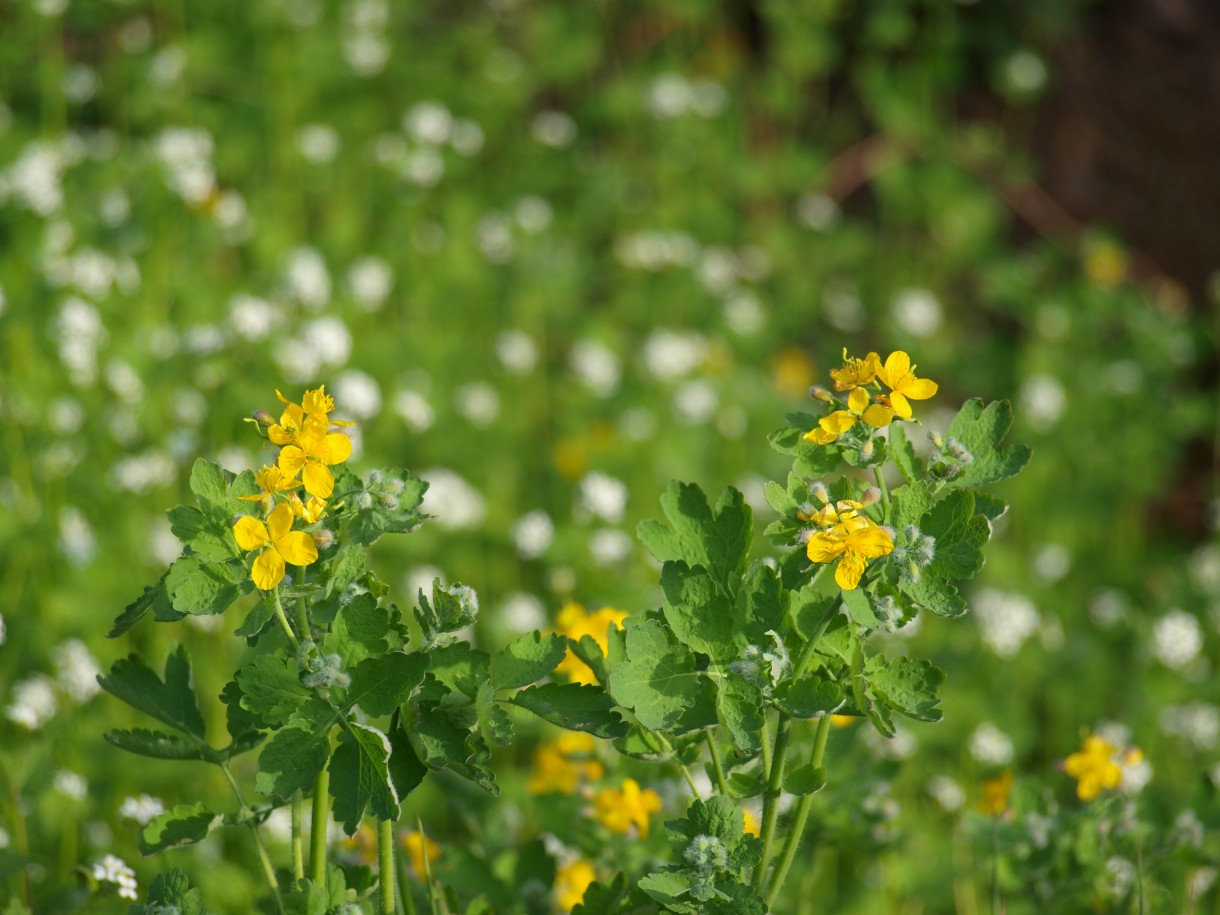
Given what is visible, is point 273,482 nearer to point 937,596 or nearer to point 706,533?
point 706,533

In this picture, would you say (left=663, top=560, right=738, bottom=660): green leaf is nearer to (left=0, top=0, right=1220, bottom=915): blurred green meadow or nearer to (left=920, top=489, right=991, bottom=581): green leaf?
(left=920, top=489, right=991, bottom=581): green leaf

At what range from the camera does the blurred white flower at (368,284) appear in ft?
11.0

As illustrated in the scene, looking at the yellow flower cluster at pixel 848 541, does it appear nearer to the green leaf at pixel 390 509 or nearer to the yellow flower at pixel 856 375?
the yellow flower at pixel 856 375

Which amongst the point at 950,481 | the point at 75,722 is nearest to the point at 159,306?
the point at 75,722

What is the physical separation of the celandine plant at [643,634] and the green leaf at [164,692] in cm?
4

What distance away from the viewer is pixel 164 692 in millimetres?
1367

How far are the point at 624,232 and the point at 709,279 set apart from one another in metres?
0.42

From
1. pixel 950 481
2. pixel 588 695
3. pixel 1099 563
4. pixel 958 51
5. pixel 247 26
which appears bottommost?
pixel 1099 563

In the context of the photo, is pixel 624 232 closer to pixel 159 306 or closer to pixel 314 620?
pixel 159 306


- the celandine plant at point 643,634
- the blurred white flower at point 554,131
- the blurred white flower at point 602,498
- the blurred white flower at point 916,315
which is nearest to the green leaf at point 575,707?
the celandine plant at point 643,634

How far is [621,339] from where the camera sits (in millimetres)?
3719

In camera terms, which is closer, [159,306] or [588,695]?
[588,695]

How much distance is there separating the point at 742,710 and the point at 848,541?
0.19m

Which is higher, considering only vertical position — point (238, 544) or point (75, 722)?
point (238, 544)
